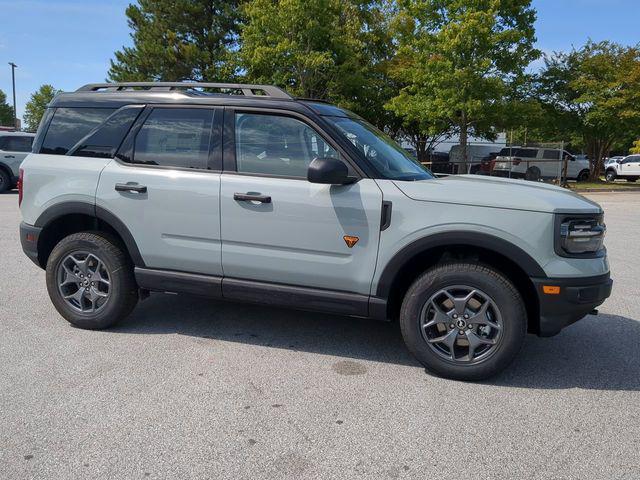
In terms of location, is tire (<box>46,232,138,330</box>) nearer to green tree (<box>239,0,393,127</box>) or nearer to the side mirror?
the side mirror

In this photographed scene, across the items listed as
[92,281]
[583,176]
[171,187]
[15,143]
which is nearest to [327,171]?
[171,187]

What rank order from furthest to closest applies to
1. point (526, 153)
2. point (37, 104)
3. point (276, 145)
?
point (37, 104), point (526, 153), point (276, 145)

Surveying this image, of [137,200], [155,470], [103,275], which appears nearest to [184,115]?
[137,200]

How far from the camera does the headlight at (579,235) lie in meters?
3.55

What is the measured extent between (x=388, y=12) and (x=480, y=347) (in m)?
30.8

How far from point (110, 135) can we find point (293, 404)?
2.66m

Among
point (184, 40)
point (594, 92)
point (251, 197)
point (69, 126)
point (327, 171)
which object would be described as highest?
point (184, 40)

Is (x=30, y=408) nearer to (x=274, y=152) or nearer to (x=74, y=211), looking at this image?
(x=74, y=211)

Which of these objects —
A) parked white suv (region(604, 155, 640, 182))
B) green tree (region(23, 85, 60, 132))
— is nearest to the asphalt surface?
parked white suv (region(604, 155, 640, 182))

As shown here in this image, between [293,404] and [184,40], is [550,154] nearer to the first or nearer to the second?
[184,40]

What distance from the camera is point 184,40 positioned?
30.9 meters

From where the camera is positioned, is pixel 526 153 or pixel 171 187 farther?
pixel 526 153

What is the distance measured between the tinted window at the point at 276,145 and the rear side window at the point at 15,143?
16.2 meters

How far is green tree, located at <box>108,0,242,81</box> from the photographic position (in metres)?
29.9
